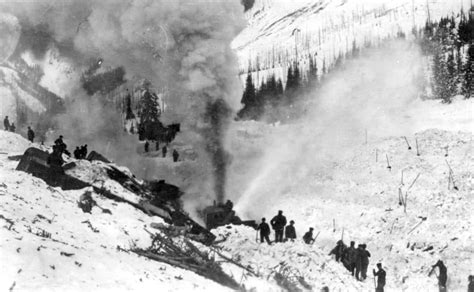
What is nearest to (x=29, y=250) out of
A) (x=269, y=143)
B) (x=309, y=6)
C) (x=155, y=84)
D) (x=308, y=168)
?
(x=308, y=168)

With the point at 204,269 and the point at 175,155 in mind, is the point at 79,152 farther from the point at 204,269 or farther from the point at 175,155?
the point at 204,269

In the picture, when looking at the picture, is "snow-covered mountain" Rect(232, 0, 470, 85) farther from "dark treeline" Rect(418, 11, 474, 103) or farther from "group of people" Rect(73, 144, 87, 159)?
"group of people" Rect(73, 144, 87, 159)

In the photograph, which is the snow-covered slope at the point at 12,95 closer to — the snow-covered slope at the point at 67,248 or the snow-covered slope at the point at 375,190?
the snow-covered slope at the point at 375,190

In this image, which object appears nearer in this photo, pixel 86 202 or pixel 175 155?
pixel 86 202

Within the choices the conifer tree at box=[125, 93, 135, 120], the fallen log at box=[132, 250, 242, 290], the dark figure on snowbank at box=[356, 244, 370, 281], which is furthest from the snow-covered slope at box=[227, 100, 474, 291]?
the conifer tree at box=[125, 93, 135, 120]

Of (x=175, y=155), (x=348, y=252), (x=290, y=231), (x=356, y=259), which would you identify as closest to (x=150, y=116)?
(x=175, y=155)

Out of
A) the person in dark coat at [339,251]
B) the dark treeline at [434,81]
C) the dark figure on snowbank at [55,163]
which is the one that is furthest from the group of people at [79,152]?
the dark treeline at [434,81]

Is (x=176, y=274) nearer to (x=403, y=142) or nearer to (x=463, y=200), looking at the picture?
(x=463, y=200)
